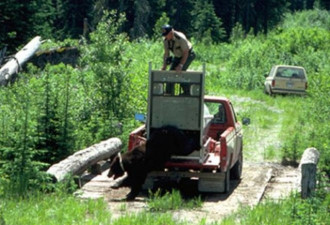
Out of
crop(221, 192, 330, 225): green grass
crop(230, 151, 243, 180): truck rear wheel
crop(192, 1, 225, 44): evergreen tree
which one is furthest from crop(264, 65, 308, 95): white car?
crop(192, 1, 225, 44): evergreen tree

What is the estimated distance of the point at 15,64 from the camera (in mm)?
22922

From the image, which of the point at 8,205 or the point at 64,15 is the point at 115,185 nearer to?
the point at 8,205

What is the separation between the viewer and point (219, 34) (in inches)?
2968

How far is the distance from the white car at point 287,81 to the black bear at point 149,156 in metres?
20.2

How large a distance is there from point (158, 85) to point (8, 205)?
3721 mm

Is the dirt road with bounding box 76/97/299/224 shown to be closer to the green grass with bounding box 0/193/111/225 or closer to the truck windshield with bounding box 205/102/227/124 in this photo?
the green grass with bounding box 0/193/111/225

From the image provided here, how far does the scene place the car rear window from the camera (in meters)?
33.9

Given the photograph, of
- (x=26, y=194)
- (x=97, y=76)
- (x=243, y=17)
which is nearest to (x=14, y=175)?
(x=26, y=194)

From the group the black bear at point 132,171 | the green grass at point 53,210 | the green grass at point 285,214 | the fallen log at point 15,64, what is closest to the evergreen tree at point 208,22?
the fallen log at point 15,64

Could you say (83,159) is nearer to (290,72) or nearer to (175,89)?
(175,89)

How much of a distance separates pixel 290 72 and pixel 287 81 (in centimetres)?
80

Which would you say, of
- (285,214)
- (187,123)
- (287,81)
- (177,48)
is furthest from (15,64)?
(287,81)

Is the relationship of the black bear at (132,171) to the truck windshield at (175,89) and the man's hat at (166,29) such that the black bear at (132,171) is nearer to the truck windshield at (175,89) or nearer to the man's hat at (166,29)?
the truck windshield at (175,89)

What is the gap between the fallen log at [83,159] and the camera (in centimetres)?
1372
